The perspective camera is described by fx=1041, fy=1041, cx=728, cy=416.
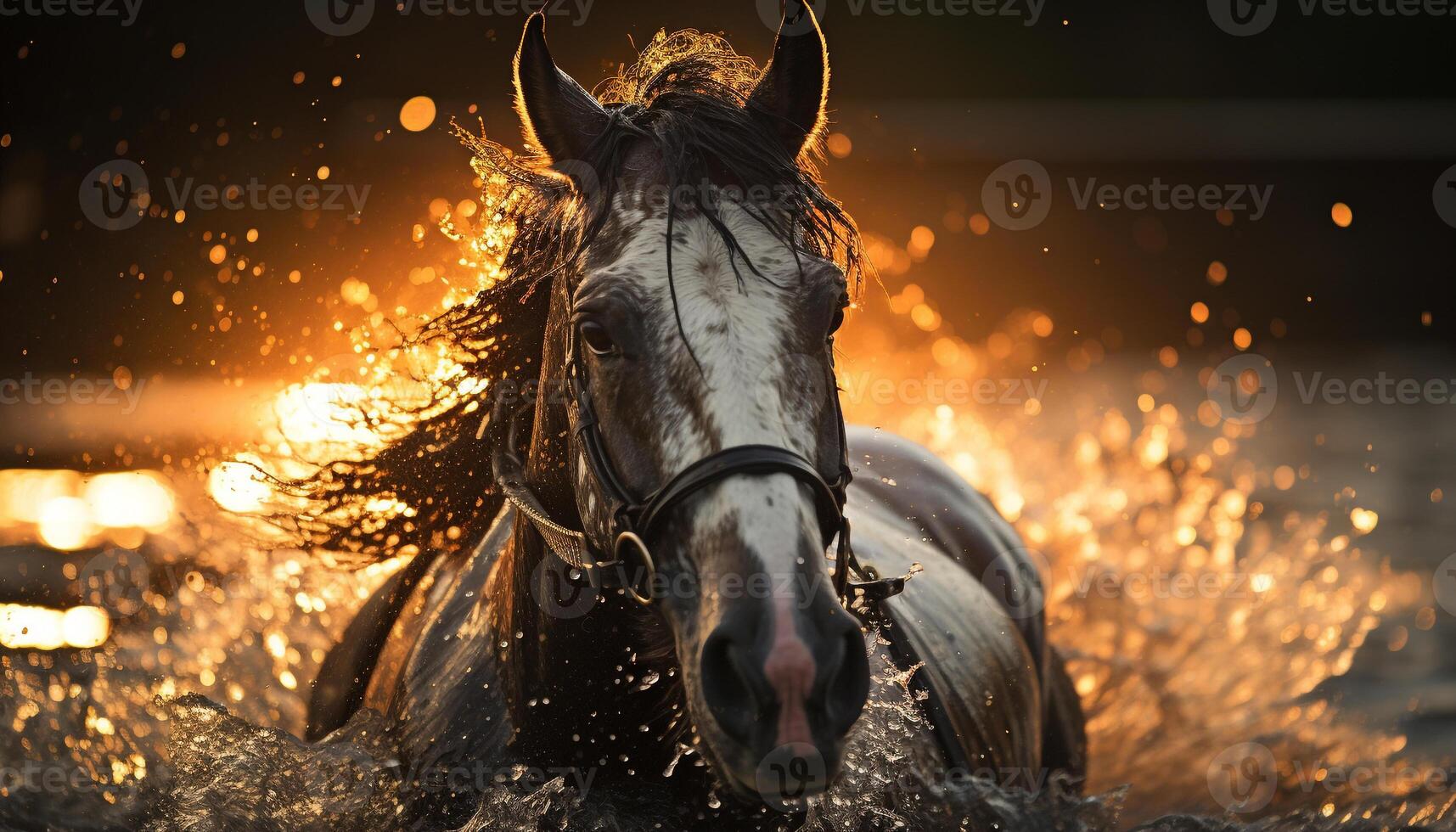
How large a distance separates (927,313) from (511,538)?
34.9 feet

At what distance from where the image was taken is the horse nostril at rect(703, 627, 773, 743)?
4.36 feet

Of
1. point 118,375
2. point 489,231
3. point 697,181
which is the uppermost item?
point 118,375

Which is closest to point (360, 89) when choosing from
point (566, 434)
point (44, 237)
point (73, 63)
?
point (73, 63)

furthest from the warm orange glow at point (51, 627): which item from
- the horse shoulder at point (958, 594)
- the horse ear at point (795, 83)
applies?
the horse ear at point (795, 83)

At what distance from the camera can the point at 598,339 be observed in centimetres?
166

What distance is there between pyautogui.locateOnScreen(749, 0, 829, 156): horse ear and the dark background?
125 inches

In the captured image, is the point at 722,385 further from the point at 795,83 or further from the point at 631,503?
the point at 795,83

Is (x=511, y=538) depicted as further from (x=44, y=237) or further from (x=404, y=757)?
(x=44, y=237)

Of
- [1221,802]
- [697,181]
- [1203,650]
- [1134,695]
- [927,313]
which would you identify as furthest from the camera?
[927,313]

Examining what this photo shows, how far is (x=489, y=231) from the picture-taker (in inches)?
90.4

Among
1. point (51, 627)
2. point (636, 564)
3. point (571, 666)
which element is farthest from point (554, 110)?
point (51, 627)

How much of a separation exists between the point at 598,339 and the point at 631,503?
0.27 metres

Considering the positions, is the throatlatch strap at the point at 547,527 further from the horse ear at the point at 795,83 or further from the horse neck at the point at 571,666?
the horse ear at the point at 795,83

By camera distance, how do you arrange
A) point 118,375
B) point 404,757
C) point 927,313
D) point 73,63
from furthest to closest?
1. point 927,313
2. point 118,375
3. point 73,63
4. point 404,757
